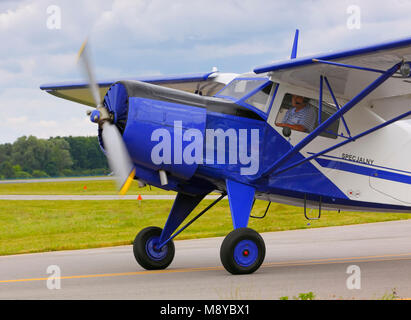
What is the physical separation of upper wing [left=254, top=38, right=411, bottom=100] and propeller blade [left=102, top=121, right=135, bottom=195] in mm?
2550

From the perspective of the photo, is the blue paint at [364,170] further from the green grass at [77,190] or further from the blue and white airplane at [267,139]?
the green grass at [77,190]

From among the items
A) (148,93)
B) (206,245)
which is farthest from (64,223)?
(148,93)

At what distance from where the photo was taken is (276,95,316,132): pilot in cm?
1066

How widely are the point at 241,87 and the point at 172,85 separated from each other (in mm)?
3698

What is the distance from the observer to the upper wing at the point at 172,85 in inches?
517

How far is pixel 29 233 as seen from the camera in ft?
70.2

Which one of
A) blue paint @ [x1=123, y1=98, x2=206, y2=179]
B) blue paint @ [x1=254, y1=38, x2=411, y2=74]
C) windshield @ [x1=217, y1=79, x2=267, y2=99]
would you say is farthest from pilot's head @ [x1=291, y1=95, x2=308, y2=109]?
blue paint @ [x1=123, y1=98, x2=206, y2=179]

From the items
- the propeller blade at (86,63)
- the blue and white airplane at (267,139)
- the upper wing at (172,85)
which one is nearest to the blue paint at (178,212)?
the blue and white airplane at (267,139)

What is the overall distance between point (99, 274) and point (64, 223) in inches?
562

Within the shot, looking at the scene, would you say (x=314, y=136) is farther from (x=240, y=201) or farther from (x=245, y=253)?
(x=245, y=253)

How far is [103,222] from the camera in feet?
80.6

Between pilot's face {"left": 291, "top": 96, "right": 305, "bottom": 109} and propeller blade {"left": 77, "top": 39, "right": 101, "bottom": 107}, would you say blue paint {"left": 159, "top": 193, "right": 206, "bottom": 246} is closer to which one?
pilot's face {"left": 291, "top": 96, "right": 305, "bottom": 109}
